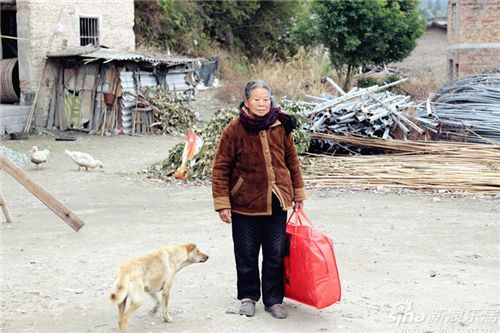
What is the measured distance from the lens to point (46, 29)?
904 inches

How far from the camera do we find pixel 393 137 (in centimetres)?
1538

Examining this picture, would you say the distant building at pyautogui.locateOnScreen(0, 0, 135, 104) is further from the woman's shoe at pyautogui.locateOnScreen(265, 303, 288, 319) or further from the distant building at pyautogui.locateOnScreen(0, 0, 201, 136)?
the woman's shoe at pyautogui.locateOnScreen(265, 303, 288, 319)

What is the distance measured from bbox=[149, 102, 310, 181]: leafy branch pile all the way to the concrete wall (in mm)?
9925

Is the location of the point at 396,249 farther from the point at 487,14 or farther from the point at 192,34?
the point at 192,34

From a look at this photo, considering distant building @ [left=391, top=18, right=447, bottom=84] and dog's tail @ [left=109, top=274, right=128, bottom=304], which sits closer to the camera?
dog's tail @ [left=109, top=274, right=128, bottom=304]

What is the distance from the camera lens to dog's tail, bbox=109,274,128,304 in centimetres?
511

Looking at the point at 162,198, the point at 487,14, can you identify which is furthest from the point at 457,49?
the point at 162,198

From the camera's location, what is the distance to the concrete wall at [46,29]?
2250cm

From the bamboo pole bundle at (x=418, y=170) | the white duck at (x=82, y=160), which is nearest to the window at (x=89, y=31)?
the white duck at (x=82, y=160)

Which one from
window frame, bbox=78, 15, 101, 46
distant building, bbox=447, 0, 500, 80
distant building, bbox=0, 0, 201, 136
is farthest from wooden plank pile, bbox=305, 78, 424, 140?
distant building, bbox=447, 0, 500, 80

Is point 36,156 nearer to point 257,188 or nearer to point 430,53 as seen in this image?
point 257,188

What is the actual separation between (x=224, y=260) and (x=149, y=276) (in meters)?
2.19

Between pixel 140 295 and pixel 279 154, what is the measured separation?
4.81ft

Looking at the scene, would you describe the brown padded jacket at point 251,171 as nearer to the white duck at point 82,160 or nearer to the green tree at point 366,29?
the white duck at point 82,160
